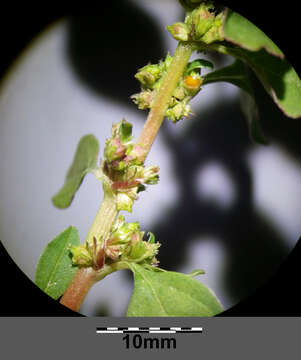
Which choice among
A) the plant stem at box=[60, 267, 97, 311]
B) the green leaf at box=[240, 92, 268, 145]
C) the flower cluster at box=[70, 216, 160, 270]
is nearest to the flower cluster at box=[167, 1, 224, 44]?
the green leaf at box=[240, 92, 268, 145]

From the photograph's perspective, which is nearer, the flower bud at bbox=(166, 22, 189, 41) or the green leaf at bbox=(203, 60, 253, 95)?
the flower bud at bbox=(166, 22, 189, 41)

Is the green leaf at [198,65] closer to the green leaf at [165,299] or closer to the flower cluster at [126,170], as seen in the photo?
the flower cluster at [126,170]

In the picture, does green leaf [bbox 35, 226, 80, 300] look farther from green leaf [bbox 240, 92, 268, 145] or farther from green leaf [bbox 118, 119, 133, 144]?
green leaf [bbox 240, 92, 268, 145]

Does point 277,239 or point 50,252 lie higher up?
point 50,252

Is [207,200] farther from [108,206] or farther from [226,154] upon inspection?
[108,206]

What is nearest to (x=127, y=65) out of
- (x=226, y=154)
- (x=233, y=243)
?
(x=226, y=154)

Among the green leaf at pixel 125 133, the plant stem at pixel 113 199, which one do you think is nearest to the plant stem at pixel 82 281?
the plant stem at pixel 113 199

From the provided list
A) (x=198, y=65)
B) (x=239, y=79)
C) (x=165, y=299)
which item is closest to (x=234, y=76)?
(x=239, y=79)
